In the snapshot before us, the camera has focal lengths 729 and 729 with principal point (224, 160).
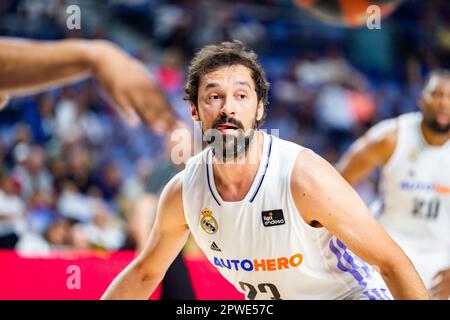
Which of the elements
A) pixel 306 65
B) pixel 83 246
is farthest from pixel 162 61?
pixel 83 246

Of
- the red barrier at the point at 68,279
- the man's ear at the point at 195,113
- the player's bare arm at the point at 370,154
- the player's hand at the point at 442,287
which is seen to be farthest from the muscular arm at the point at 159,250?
the player's bare arm at the point at 370,154

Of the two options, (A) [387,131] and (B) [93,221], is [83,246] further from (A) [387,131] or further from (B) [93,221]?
(A) [387,131]

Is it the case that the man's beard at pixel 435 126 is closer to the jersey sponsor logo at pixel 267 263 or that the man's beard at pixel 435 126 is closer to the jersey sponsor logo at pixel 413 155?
the jersey sponsor logo at pixel 413 155

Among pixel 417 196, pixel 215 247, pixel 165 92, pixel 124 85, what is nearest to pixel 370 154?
pixel 417 196

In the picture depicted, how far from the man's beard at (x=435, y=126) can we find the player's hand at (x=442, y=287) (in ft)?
3.52

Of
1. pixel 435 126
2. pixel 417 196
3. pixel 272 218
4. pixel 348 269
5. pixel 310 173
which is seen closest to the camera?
pixel 310 173

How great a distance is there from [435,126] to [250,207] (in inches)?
102

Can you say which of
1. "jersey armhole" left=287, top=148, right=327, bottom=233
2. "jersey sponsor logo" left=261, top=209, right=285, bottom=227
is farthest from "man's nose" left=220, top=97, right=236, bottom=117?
"jersey sponsor logo" left=261, top=209, right=285, bottom=227

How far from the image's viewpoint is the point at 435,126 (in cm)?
516

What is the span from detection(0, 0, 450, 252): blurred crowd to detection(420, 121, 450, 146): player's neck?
9.55 ft

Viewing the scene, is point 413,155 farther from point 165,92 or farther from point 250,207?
point 165,92

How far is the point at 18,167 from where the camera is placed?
25.7ft

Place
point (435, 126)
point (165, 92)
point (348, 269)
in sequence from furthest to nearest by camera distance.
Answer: point (165, 92)
point (435, 126)
point (348, 269)
